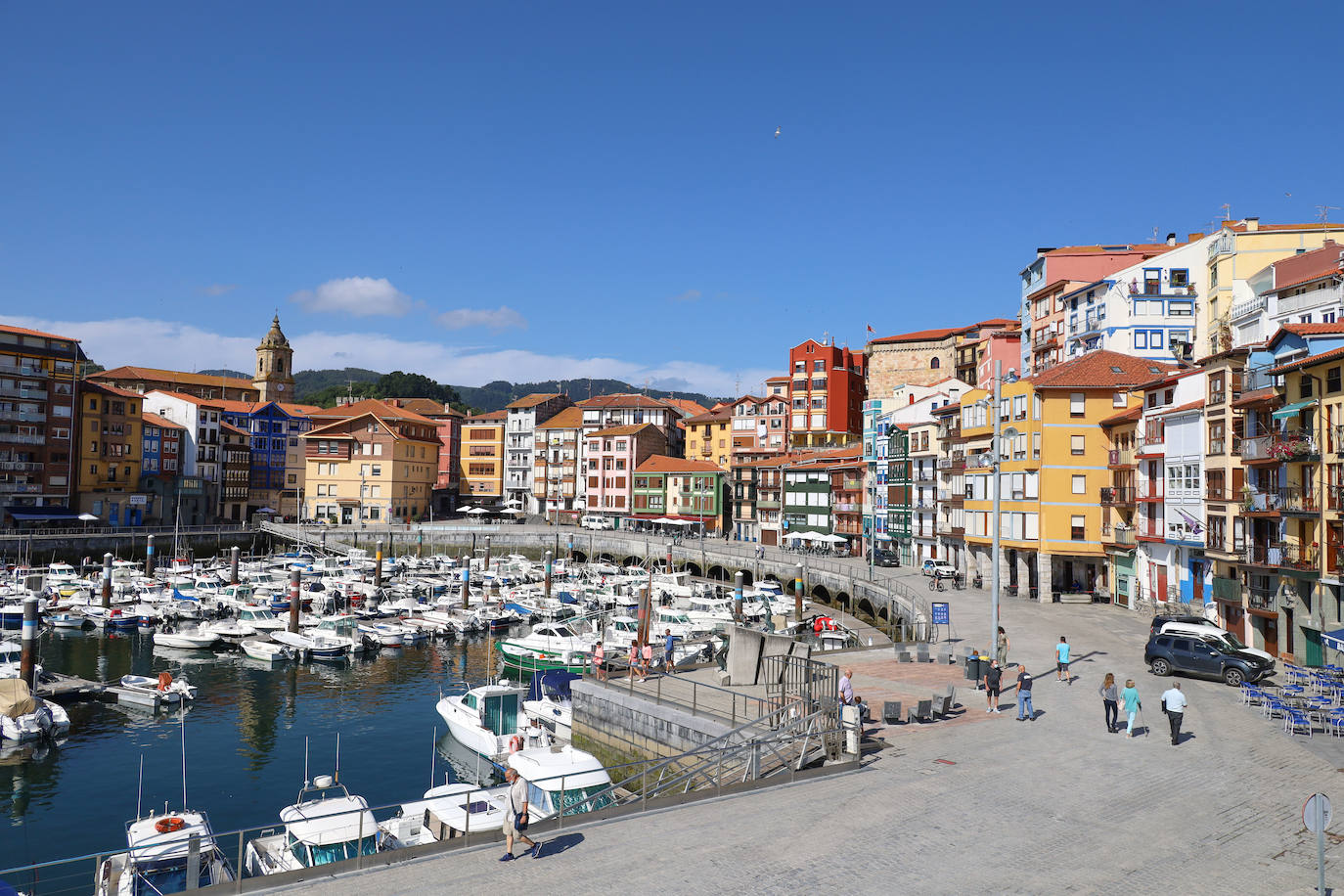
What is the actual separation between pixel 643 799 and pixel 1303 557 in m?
30.5

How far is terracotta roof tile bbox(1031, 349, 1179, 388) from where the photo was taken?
59.2 metres

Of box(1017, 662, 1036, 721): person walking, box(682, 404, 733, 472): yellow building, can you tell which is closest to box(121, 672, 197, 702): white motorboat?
box(1017, 662, 1036, 721): person walking

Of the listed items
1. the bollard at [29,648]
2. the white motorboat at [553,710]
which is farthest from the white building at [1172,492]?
the bollard at [29,648]

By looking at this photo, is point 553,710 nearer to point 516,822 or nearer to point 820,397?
point 516,822

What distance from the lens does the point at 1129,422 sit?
56.2 m

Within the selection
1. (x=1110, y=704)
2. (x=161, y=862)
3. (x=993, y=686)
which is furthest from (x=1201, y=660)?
(x=161, y=862)

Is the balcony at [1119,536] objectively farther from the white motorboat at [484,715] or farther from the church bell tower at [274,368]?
the church bell tower at [274,368]

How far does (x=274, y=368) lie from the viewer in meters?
187

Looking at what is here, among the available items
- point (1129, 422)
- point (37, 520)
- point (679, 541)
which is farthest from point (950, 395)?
point (37, 520)

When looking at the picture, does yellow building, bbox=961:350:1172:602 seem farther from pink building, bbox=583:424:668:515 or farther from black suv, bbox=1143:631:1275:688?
pink building, bbox=583:424:668:515

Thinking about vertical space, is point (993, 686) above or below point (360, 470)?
below

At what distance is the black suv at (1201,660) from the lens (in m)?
31.7

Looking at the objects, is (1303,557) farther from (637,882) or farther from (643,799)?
(637,882)

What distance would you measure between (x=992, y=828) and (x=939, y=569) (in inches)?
1960
